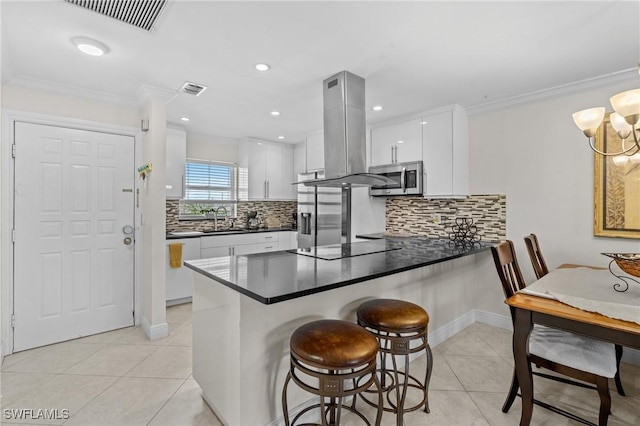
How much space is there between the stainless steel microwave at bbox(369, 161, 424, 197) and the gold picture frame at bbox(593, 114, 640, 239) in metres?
1.53

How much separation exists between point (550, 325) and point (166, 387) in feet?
8.06

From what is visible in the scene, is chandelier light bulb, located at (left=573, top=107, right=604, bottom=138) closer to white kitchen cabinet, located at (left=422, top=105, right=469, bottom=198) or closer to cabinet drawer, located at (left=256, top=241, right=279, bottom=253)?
white kitchen cabinet, located at (left=422, top=105, right=469, bottom=198)

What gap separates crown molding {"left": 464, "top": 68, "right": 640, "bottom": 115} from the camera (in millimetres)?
2523

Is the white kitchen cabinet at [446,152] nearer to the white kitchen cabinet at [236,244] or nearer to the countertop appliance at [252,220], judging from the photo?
the white kitchen cabinet at [236,244]

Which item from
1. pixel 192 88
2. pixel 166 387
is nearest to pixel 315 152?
pixel 192 88

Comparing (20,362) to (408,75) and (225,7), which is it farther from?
(408,75)

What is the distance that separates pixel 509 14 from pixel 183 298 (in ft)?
14.2

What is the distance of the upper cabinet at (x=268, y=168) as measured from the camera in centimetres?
498

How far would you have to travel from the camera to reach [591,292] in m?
1.80

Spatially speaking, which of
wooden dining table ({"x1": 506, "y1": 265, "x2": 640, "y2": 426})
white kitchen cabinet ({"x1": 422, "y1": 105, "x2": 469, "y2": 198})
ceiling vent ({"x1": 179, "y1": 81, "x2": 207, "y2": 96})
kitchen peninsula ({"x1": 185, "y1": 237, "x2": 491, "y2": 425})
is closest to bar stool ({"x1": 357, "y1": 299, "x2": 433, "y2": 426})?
kitchen peninsula ({"x1": 185, "y1": 237, "x2": 491, "y2": 425})

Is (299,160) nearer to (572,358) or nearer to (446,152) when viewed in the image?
(446,152)

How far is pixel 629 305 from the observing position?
155cm

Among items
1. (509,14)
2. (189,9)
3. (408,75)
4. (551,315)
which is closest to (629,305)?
(551,315)

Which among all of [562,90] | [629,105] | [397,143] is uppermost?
[562,90]
